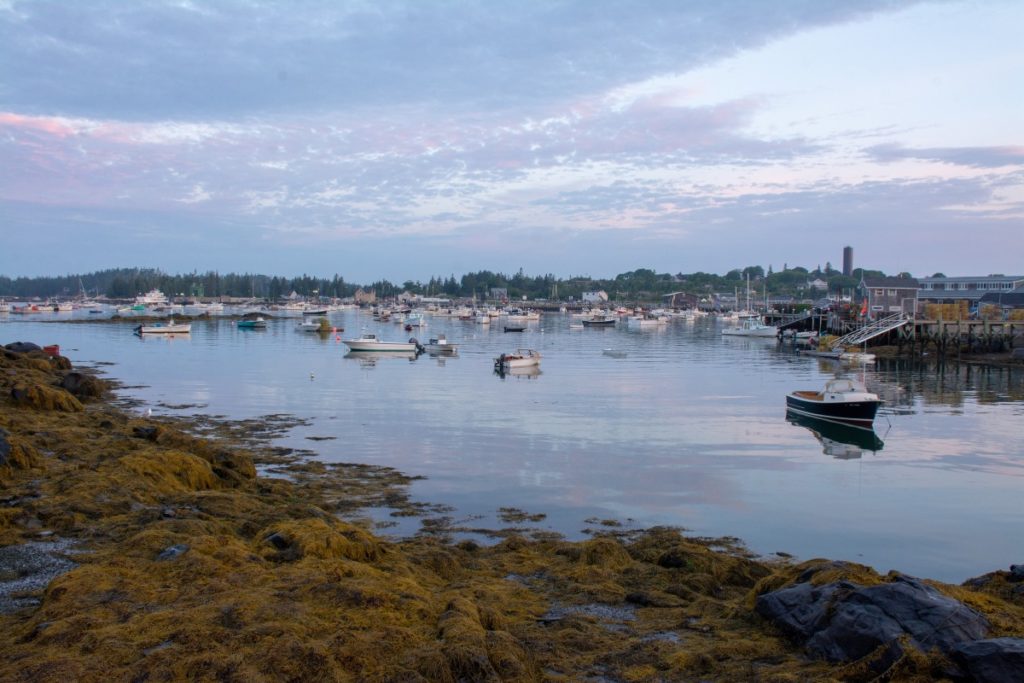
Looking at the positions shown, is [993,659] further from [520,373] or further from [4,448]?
[520,373]

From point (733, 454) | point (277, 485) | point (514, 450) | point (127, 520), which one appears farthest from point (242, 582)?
point (733, 454)

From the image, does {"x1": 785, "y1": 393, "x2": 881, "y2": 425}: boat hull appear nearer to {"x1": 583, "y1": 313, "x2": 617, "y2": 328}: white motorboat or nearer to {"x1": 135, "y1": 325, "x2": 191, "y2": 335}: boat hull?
{"x1": 135, "y1": 325, "x2": 191, "y2": 335}: boat hull

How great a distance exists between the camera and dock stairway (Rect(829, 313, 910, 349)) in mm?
73562

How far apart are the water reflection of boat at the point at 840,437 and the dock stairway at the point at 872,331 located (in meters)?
43.6

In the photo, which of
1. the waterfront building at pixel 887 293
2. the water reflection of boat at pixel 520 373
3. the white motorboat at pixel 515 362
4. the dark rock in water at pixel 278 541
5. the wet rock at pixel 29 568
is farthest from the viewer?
the waterfront building at pixel 887 293

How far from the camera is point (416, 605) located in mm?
9773

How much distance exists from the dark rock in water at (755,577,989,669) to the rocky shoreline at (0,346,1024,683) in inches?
0.9

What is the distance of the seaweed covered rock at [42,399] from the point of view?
2647cm

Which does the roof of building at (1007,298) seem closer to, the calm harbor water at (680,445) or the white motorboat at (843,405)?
the calm harbor water at (680,445)

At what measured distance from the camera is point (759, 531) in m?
17.1

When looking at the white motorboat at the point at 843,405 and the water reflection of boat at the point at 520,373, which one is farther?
the water reflection of boat at the point at 520,373

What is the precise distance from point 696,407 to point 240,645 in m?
31.8

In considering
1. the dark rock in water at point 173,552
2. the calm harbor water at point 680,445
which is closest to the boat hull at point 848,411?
the calm harbor water at point 680,445

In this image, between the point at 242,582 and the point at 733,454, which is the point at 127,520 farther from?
the point at 733,454
